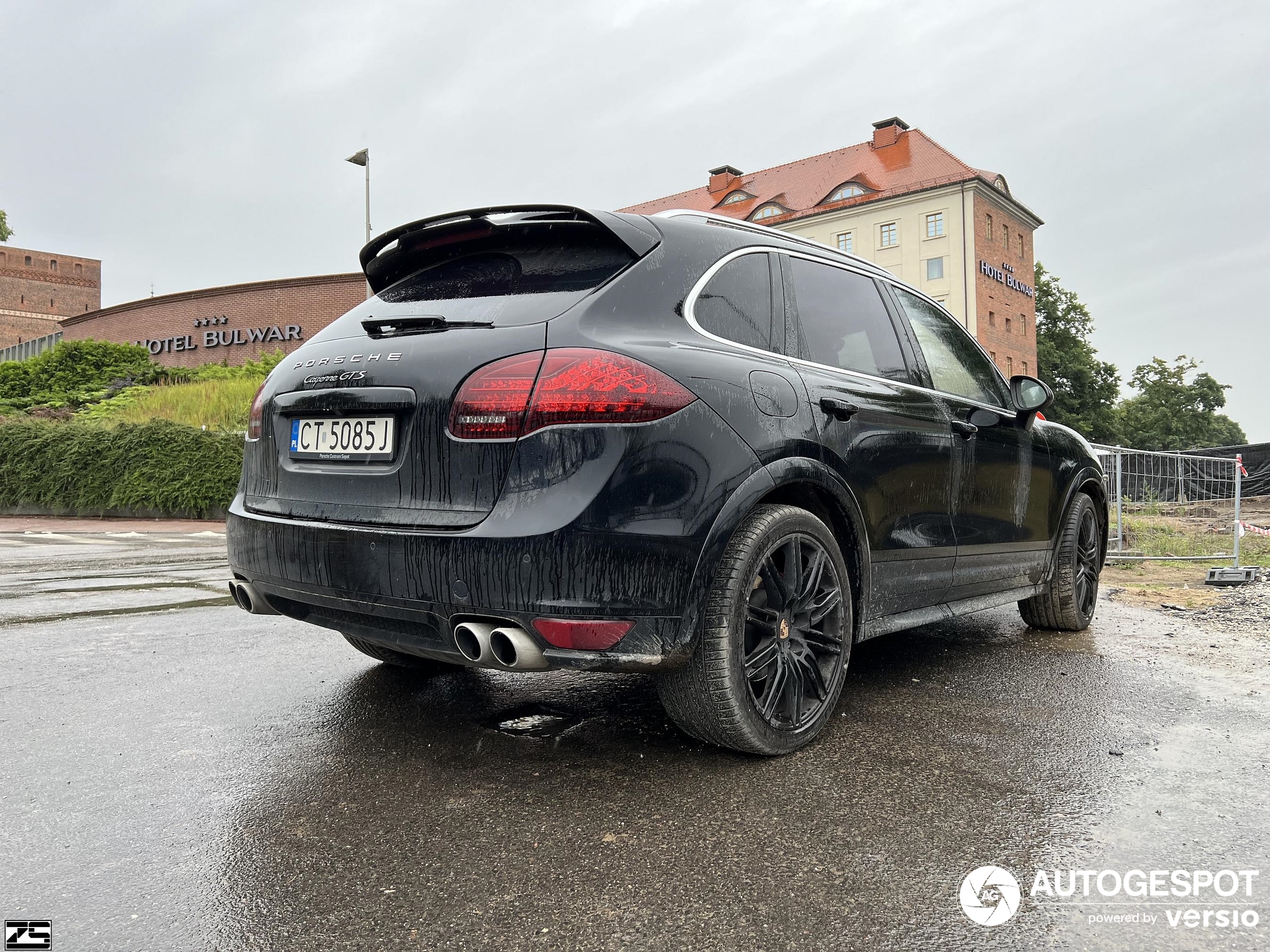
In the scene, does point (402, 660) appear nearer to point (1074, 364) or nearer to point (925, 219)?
point (925, 219)

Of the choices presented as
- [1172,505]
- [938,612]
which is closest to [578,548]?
[938,612]

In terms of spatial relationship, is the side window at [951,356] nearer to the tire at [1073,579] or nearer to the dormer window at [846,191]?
the tire at [1073,579]

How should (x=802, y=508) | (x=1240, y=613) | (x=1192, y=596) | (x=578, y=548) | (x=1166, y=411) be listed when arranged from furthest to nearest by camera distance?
(x=1166, y=411), (x=1192, y=596), (x=1240, y=613), (x=802, y=508), (x=578, y=548)

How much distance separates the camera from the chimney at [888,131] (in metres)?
56.4

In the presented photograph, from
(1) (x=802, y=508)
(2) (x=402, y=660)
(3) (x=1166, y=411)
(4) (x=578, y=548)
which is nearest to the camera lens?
(4) (x=578, y=548)

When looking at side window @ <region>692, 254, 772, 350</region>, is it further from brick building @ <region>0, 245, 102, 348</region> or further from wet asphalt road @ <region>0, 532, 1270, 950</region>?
brick building @ <region>0, 245, 102, 348</region>

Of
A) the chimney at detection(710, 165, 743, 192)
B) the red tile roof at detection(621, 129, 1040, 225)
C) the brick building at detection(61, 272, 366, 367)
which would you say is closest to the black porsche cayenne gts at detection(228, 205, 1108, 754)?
the brick building at detection(61, 272, 366, 367)

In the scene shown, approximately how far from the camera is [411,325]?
2.92m

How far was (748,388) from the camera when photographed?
2852 millimetres

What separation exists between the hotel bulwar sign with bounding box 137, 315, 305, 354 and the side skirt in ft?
97.7

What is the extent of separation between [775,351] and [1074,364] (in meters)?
69.5

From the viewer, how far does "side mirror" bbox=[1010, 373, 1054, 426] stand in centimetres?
468

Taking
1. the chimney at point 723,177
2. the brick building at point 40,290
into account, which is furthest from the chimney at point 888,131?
the brick building at point 40,290

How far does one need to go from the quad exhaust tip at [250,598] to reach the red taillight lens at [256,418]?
506 mm
